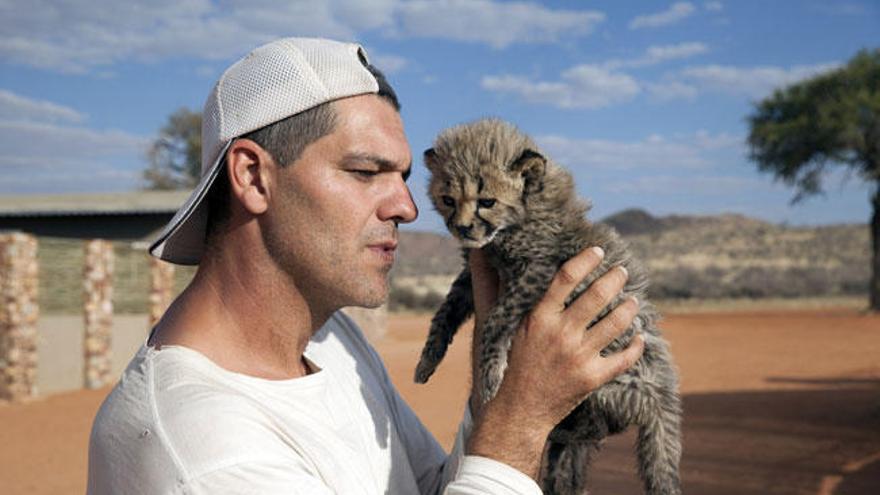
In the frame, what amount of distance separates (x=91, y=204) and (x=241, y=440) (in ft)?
68.5

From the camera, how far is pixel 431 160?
3.34m

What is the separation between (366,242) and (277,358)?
0.48 m

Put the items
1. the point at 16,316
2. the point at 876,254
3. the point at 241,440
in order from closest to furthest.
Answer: the point at 241,440
the point at 16,316
the point at 876,254

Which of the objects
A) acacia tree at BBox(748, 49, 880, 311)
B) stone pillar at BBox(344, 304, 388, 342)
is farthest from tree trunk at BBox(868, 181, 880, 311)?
stone pillar at BBox(344, 304, 388, 342)

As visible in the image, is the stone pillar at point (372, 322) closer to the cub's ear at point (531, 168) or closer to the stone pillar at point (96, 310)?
the stone pillar at point (96, 310)

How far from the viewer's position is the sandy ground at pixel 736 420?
8211mm

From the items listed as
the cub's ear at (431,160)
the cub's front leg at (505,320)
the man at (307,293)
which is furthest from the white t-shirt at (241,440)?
the cub's ear at (431,160)

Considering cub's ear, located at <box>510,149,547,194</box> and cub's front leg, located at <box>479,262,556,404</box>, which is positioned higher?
cub's ear, located at <box>510,149,547,194</box>

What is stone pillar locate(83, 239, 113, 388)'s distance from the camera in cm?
1486

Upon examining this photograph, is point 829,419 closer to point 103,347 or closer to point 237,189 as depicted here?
point 237,189

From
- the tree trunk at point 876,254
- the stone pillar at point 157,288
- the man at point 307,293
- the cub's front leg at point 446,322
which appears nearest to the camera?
the man at point 307,293

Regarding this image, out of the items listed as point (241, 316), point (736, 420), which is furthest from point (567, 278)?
point (736, 420)

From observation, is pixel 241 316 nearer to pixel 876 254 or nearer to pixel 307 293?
pixel 307 293

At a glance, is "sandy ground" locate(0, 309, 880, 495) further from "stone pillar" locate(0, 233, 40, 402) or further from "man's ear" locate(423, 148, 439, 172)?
"man's ear" locate(423, 148, 439, 172)
